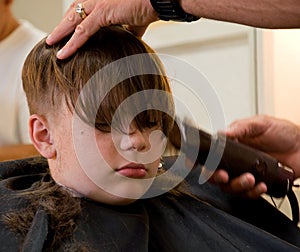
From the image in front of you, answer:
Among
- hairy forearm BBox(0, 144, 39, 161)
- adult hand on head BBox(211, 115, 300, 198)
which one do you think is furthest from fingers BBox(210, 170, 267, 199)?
hairy forearm BBox(0, 144, 39, 161)

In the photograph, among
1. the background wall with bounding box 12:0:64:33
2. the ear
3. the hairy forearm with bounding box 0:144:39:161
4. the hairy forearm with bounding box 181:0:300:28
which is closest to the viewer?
the hairy forearm with bounding box 181:0:300:28

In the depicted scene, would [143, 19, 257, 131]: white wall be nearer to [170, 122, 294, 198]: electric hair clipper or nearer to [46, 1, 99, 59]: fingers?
[170, 122, 294, 198]: electric hair clipper

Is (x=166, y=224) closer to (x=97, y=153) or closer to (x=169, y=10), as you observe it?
(x=97, y=153)

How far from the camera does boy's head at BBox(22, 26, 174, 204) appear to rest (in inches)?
38.1

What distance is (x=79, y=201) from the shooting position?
3.23ft

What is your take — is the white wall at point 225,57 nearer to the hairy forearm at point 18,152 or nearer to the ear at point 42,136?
the hairy forearm at point 18,152

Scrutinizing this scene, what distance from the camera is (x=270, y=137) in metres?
1.29

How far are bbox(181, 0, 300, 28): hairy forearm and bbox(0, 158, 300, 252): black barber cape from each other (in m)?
0.38

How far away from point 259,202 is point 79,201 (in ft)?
1.40

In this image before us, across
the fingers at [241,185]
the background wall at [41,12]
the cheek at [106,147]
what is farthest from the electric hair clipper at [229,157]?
the background wall at [41,12]

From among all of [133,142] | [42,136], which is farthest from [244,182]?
[42,136]

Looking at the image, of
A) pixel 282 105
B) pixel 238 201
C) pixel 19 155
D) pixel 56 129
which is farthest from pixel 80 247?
pixel 282 105

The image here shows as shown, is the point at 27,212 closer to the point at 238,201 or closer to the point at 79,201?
the point at 79,201

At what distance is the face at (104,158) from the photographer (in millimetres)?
967
